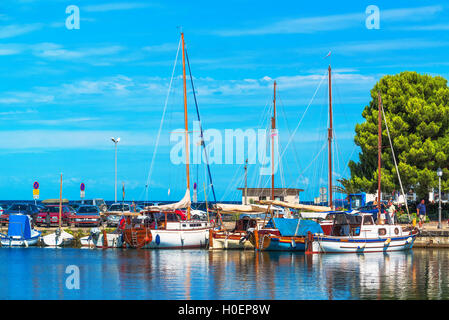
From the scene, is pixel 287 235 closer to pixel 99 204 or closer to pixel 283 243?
pixel 283 243

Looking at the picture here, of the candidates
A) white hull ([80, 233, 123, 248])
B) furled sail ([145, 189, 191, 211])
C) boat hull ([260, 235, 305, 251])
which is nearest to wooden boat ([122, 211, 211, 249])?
furled sail ([145, 189, 191, 211])

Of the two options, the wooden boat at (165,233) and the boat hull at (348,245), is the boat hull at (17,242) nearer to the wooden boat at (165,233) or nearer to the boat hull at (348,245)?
the wooden boat at (165,233)

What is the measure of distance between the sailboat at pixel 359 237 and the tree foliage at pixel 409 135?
14.7 m

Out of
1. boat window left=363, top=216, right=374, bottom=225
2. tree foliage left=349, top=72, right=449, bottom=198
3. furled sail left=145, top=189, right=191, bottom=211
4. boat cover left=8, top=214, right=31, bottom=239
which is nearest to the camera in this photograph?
boat window left=363, top=216, right=374, bottom=225

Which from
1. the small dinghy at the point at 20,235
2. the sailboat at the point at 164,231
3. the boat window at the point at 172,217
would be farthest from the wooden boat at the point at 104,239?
the small dinghy at the point at 20,235

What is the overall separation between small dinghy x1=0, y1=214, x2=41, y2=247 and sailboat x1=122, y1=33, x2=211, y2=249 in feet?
23.2

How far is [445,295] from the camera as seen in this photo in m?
28.1

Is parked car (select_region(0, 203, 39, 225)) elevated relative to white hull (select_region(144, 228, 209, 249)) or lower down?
elevated

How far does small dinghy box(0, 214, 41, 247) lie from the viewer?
51.2m

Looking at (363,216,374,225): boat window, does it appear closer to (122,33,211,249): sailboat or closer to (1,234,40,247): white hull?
(122,33,211,249): sailboat

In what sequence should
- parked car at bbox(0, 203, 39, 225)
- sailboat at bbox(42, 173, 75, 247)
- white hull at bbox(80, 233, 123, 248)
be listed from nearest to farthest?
white hull at bbox(80, 233, 123, 248) → sailboat at bbox(42, 173, 75, 247) → parked car at bbox(0, 203, 39, 225)

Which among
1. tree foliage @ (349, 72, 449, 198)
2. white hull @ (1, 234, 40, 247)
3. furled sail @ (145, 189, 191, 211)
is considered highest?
tree foliage @ (349, 72, 449, 198)

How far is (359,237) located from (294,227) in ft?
13.9
